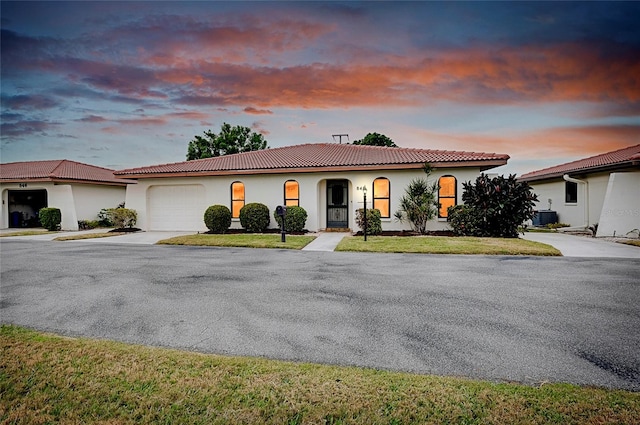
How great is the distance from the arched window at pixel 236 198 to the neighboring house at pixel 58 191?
343 inches

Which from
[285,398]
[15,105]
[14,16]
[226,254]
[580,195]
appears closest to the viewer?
[285,398]

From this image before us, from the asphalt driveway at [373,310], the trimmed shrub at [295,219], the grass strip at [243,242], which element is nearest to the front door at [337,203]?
the trimmed shrub at [295,219]

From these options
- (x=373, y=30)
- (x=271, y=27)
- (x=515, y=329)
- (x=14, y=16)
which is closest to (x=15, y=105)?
(x=14, y=16)

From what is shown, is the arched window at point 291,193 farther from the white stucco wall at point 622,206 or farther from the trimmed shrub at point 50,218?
the trimmed shrub at point 50,218

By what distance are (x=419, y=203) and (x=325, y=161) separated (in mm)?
4861

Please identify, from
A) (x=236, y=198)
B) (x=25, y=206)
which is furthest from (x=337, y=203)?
(x=25, y=206)

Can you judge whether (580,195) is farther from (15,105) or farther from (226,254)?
(15,105)

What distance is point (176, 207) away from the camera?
18344mm

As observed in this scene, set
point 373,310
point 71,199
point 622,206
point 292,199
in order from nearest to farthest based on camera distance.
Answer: point 373,310 → point 622,206 → point 292,199 → point 71,199

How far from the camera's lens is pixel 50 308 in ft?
16.6

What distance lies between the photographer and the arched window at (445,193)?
15102 millimetres

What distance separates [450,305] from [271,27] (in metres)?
10.9

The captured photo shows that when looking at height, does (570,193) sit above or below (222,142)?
below

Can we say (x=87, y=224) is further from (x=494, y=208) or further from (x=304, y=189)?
(x=494, y=208)
